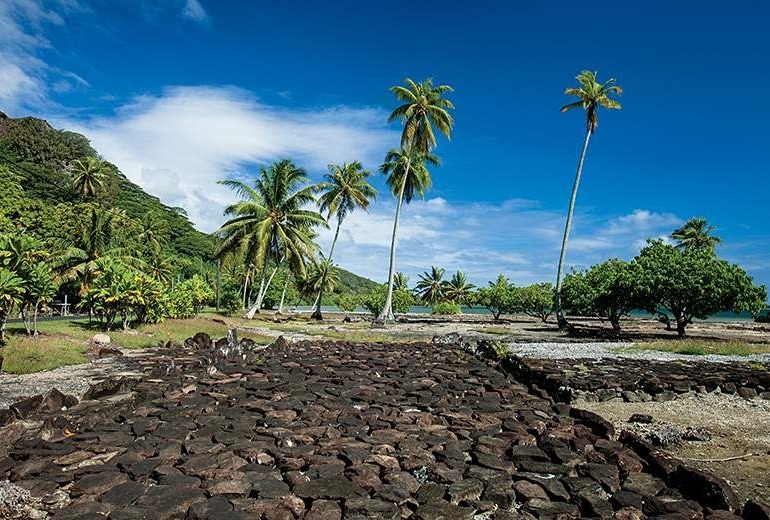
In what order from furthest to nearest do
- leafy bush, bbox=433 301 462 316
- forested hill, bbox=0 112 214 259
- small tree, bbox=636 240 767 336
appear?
1. leafy bush, bbox=433 301 462 316
2. forested hill, bbox=0 112 214 259
3. small tree, bbox=636 240 767 336

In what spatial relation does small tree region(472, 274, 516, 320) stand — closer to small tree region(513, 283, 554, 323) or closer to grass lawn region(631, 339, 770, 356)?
small tree region(513, 283, 554, 323)

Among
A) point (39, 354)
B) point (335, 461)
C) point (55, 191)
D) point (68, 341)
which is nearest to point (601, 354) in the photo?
point (335, 461)

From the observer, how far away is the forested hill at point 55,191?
38188 millimetres

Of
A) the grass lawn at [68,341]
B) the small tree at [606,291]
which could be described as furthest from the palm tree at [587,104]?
the grass lawn at [68,341]

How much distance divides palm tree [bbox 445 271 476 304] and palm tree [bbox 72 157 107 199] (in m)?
41.7

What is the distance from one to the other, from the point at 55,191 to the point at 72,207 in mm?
17590

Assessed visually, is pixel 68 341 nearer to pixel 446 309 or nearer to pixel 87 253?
pixel 87 253

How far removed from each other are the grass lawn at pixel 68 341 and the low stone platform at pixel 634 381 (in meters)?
10.9

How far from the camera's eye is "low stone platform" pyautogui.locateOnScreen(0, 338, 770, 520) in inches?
164

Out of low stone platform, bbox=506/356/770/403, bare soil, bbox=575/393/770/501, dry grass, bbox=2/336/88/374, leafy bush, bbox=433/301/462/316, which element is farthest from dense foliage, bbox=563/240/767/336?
leafy bush, bbox=433/301/462/316

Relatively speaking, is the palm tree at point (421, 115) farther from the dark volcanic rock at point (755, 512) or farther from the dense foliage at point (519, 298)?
the dark volcanic rock at point (755, 512)

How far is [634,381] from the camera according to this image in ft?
33.4

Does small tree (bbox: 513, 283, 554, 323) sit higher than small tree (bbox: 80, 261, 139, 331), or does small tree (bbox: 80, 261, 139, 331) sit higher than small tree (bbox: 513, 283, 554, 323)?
small tree (bbox: 513, 283, 554, 323)

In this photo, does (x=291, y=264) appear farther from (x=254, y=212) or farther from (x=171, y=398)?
(x=171, y=398)
